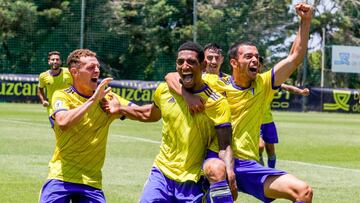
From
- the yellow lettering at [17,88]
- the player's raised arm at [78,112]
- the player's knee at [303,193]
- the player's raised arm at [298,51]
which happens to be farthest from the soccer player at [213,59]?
the yellow lettering at [17,88]

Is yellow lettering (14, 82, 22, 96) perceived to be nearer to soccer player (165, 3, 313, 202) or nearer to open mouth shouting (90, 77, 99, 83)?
soccer player (165, 3, 313, 202)

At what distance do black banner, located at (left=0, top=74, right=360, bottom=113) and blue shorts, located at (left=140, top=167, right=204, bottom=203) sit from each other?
35.4 m

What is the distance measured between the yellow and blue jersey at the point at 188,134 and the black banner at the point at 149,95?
35267mm

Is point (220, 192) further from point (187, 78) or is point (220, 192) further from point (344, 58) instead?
point (344, 58)

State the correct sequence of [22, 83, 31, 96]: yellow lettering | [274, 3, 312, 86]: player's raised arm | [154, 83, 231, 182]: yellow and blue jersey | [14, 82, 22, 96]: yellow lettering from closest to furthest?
1. [154, 83, 231, 182]: yellow and blue jersey
2. [274, 3, 312, 86]: player's raised arm
3. [14, 82, 22, 96]: yellow lettering
4. [22, 83, 31, 96]: yellow lettering

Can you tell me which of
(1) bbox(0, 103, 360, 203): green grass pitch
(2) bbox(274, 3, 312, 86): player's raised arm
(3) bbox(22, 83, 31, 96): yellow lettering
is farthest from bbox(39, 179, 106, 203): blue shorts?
(3) bbox(22, 83, 31, 96): yellow lettering

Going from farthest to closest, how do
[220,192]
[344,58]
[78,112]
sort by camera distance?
1. [344,58]
2. [78,112]
3. [220,192]

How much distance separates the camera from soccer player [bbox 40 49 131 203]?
752cm

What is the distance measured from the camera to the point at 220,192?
725 cm

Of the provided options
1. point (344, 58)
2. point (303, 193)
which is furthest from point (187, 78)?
point (344, 58)

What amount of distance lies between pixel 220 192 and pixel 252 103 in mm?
1656

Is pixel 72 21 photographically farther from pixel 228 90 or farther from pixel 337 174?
pixel 228 90

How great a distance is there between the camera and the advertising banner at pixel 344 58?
5244 cm

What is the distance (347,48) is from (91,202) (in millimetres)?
46680
